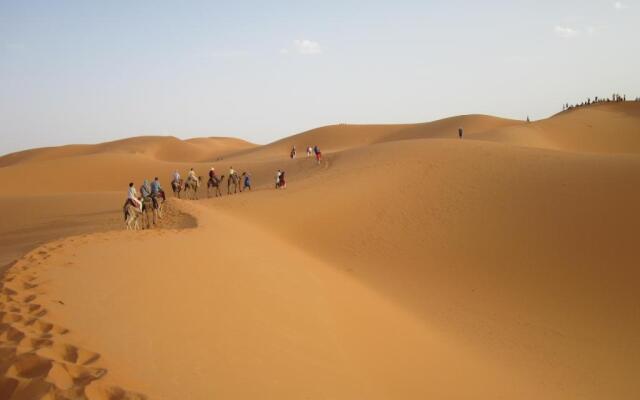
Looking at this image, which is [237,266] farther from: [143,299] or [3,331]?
[3,331]

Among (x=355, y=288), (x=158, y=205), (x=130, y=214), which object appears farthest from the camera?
(x=158, y=205)

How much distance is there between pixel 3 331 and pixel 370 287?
24.6ft

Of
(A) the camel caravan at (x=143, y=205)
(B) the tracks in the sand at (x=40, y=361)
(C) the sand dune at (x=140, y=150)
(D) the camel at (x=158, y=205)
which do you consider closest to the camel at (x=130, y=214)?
(A) the camel caravan at (x=143, y=205)

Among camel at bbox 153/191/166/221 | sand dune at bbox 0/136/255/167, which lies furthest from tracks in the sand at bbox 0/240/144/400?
sand dune at bbox 0/136/255/167

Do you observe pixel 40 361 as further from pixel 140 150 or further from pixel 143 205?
pixel 140 150

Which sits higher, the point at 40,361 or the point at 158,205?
the point at 158,205

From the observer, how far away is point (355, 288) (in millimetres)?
9984

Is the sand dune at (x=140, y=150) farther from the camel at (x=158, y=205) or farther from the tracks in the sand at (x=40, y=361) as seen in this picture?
the tracks in the sand at (x=40, y=361)

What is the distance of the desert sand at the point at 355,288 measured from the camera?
14.5 feet

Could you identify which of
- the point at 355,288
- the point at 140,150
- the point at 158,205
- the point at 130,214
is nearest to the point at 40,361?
the point at 355,288

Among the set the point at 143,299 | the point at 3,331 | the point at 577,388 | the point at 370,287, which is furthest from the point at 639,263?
the point at 3,331

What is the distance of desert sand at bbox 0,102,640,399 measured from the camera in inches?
174

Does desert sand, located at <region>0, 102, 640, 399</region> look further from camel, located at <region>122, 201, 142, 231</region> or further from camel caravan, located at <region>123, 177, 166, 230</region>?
camel, located at <region>122, 201, 142, 231</region>

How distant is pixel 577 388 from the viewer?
290 inches
